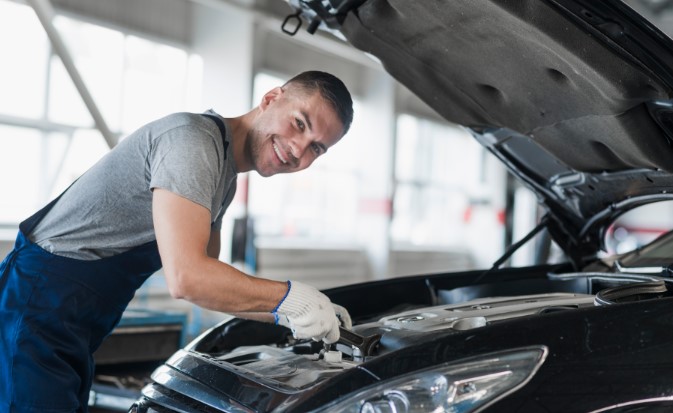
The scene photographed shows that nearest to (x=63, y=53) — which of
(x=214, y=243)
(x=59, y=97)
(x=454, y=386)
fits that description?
(x=59, y=97)

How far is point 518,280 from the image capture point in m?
2.32

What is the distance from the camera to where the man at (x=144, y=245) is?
143 cm

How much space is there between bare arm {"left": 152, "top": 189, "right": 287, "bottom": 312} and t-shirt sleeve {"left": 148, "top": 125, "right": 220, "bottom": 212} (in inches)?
0.8

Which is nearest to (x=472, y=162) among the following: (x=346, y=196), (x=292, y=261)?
(x=346, y=196)

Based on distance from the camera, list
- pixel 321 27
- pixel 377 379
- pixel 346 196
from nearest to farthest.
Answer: pixel 377 379, pixel 321 27, pixel 346 196

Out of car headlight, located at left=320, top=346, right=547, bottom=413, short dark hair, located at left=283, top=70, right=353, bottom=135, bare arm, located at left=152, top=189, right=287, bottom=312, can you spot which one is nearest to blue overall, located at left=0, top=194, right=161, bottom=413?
bare arm, located at left=152, top=189, right=287, bottom=312

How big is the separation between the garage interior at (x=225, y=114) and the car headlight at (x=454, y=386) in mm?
2105

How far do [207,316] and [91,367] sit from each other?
476cm

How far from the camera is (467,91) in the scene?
2.15 metres

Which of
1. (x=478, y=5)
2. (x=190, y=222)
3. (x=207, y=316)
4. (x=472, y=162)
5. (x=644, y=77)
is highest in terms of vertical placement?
(x=472, y=162)

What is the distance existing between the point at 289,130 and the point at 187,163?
305mm

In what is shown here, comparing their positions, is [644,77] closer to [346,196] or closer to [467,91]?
[467,91]

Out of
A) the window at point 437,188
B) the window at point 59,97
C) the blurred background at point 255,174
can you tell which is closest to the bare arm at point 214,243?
the blurred background at point 255,174

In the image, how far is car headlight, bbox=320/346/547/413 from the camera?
1151mm
